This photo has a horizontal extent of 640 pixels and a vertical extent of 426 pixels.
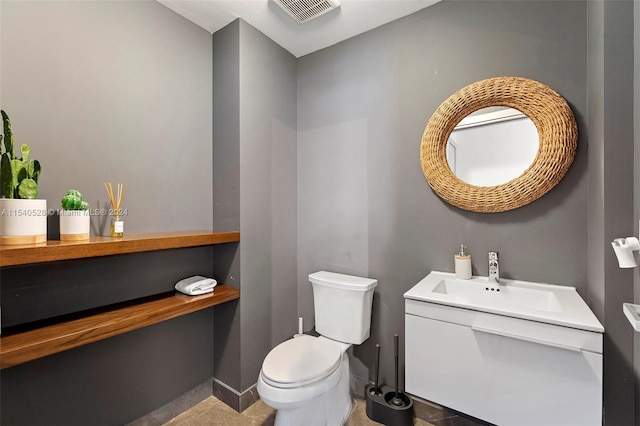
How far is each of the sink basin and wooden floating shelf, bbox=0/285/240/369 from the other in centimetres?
119

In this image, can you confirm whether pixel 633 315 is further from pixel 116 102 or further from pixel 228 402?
pixel 116 102

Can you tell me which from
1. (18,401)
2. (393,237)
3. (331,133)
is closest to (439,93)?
(331,133)

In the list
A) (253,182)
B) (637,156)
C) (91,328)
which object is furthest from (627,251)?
(91,328)

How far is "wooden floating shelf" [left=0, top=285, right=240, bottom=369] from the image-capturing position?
41.0 inches

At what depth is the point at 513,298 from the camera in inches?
55.9

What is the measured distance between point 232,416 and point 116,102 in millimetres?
1924

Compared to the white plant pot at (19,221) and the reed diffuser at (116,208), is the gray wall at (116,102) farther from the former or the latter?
the white plant pot at (19,221)

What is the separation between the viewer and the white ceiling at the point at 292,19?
5.67 feet

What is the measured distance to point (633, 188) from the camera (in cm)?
A: 110

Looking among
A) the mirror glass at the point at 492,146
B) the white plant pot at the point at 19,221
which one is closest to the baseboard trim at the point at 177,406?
the white plant pot at the point at 19,221

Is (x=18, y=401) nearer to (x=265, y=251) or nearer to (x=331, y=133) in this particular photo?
(x=265, y=251)

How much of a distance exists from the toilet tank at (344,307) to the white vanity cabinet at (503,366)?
0.43m

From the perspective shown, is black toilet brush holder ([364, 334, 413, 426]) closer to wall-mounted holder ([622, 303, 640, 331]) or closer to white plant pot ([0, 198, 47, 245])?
wall-mounted holder ([622, 303, 640, 331])

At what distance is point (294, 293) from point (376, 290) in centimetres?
68
